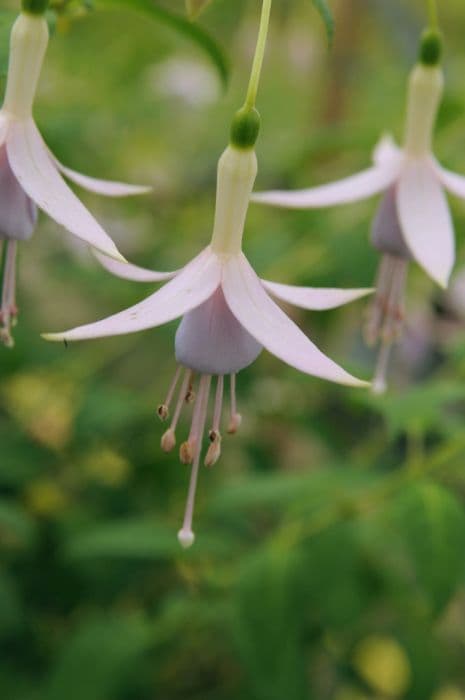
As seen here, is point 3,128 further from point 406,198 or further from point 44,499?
point 44,499

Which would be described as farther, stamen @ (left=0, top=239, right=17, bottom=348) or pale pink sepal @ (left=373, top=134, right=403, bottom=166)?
pale pink sepal @ (left=373, top=134, right=403, bottom=166)

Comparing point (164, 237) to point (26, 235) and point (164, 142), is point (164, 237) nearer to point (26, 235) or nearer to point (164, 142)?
point (164, 142)

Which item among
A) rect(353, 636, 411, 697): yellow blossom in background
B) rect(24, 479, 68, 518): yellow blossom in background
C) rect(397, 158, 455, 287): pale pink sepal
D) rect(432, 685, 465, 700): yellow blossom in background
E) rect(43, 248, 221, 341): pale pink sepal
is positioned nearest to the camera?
rect(43, 248, 221, 341): pale pink sepal

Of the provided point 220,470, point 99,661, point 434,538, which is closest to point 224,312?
point 434,538

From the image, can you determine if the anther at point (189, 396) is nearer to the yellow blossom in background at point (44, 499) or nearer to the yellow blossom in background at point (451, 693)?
the yellow blossom in background at point (44, 499)

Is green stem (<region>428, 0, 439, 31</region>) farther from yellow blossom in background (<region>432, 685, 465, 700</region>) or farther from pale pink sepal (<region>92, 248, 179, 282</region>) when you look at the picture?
yellow blossom in background (<region>432, 685, 465, 700</region>)

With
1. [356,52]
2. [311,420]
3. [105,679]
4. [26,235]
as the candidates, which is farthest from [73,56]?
[26,235]

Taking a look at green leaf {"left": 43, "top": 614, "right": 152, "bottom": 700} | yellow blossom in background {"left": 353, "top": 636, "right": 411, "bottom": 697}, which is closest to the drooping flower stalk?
green leaf {"left": 43, "top": 614, "right": 152, "bottom": 700}

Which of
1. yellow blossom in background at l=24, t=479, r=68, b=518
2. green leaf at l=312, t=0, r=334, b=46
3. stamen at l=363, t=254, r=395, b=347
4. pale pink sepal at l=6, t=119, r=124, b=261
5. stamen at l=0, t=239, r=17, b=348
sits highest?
green leaf at l=312, t=0, r=334, b=46
